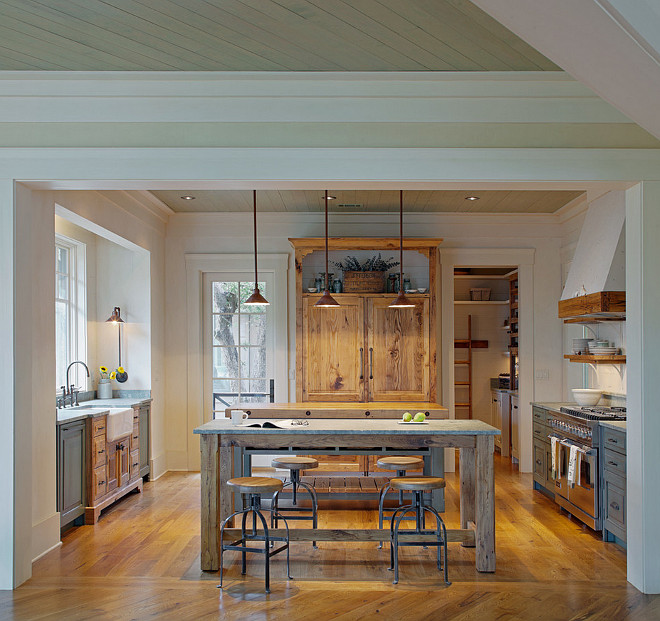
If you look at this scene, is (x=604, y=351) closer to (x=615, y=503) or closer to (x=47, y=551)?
(x=615, y=503)

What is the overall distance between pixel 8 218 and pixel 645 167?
3784 mm

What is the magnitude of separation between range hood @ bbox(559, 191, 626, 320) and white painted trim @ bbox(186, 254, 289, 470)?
10.1 feet

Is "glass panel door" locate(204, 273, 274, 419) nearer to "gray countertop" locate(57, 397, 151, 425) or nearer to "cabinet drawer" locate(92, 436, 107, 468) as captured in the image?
"gray countertop" locate(57, 397, 151, 425)

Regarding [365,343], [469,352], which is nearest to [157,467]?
[365,343]

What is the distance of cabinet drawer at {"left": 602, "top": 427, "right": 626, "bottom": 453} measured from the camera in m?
4.73

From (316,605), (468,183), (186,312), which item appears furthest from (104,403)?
(468,183)

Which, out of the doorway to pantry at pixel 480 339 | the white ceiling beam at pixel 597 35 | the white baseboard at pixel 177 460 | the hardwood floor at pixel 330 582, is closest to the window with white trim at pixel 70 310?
the white baseboard at pixel 177 460

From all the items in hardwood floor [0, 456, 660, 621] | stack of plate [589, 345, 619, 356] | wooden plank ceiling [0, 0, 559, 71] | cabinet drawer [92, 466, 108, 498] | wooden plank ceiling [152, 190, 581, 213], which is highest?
wooden plank ceiling [0, 0, 559, 71]

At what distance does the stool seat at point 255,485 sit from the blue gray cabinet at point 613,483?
237 cm

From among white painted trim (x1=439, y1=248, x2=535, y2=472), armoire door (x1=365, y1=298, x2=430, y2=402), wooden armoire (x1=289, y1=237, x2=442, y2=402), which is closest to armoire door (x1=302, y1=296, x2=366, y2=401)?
wooden armoire (x1=289, y1=237, x2=442, y2=402)

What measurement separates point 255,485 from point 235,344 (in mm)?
3919

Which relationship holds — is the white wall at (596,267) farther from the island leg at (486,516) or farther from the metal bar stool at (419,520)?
the metal bar stool at (419,520)

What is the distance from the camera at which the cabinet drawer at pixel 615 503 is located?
188 inches

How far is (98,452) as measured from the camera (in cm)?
565
